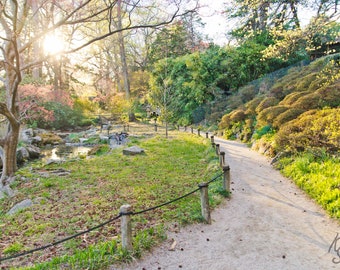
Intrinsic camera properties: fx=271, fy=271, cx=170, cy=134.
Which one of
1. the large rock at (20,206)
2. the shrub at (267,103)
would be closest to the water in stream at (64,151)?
the large rock at (20,206)

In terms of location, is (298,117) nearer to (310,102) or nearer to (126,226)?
(310,102)

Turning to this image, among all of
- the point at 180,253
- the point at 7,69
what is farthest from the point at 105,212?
the point at 7,69

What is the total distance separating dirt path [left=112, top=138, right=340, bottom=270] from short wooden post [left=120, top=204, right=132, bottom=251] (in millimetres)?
272

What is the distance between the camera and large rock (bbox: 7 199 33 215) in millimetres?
5952

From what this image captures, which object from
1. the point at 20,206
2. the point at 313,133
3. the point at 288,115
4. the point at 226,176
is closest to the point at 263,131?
the point at 288,115

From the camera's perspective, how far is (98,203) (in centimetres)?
594

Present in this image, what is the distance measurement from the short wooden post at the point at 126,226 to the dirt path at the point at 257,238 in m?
0.27

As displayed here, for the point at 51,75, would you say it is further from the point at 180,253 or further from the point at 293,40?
the point at 180,253

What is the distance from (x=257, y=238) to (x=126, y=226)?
2108mm

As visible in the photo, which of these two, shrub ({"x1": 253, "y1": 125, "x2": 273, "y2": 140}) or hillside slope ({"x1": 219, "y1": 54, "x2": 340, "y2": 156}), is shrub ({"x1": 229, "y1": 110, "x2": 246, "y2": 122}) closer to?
hillside slope ({"x1": 219, "y1": 54, "x2": 340, "y2": 156})

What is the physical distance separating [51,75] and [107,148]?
2013 cm

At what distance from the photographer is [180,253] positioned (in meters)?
4.00

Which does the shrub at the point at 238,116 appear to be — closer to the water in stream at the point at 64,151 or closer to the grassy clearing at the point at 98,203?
the grassy clearing at the point at 98,203

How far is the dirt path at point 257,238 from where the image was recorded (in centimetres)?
371
